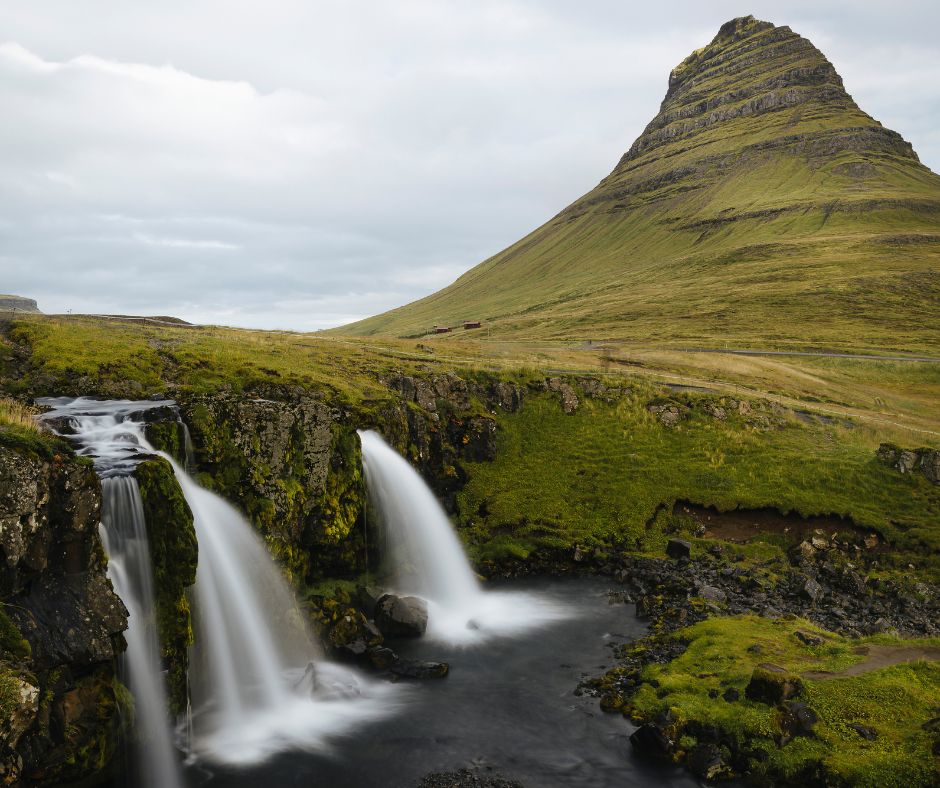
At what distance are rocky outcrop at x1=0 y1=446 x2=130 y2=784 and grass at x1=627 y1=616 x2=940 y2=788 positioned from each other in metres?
15.4

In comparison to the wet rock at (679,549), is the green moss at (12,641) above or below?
above

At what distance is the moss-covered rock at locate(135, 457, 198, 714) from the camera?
18.2 m

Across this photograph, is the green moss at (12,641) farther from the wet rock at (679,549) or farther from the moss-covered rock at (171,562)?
the wet rock at (679,549)

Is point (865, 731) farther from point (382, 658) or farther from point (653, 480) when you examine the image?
point (653, 480)

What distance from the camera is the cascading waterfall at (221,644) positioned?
693 inches

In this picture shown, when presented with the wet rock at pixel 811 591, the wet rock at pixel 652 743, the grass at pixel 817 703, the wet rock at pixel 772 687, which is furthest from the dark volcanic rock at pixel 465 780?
the wet rock at pixel 811 591

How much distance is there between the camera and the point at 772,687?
17.9 metres

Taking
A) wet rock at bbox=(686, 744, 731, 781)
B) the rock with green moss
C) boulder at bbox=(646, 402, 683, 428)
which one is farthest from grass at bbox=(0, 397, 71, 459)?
boulder at bbox=(646, 402, 683, 428)

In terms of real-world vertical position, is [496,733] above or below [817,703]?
below

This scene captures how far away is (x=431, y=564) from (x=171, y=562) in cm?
1555

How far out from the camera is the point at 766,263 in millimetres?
176125

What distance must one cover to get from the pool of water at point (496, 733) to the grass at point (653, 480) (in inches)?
417

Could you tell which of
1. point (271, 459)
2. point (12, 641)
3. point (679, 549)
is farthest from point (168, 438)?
point (679, 549)

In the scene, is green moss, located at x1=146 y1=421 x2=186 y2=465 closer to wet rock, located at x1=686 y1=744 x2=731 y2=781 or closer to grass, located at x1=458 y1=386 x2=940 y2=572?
grass, located at x1=458 y1=386 x2=940 y2=572
